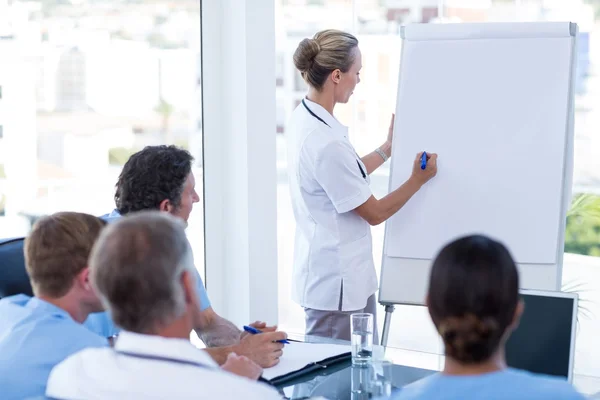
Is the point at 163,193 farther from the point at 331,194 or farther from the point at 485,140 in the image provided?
the point at 485,140

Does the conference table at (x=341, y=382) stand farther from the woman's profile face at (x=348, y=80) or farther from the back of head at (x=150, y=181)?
the woman's profile face at (x=348, y=80)

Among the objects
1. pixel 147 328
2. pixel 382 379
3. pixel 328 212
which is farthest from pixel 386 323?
pixel 147 328

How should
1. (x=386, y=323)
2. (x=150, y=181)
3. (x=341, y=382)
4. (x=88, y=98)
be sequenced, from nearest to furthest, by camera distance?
(x=341, y=382), (x=150, y=181), (x=386, y=323), (x=88, y=98)

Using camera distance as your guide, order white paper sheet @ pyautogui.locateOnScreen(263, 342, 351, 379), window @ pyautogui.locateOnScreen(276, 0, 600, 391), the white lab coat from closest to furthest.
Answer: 1. white paper sheet @ pyautogui.locateOnScreen(263, 342, 351, 379)
2. the white lab coat
3. window @ pyautogui.locateOnScreen(276, 0, 600, 391)

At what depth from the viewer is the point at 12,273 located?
2127 mm

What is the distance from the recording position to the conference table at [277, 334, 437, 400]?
1.85 meters

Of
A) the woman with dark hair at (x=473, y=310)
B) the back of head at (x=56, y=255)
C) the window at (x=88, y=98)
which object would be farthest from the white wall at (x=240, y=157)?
the woman with dark hair at (x=473, y=310)

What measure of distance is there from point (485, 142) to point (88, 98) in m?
1.79

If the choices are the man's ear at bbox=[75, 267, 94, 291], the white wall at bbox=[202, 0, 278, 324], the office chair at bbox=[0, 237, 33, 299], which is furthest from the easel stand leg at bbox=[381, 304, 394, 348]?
the man's ear at bbox=[75, 267, 94, 291]

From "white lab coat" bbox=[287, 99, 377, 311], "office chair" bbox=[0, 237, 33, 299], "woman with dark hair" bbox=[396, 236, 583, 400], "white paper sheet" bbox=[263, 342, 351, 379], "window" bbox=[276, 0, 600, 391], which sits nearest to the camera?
"woman with dark hair" bbox=[396, 236, 583, 400]

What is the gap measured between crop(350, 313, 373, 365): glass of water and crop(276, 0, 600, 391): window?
78.1 inches

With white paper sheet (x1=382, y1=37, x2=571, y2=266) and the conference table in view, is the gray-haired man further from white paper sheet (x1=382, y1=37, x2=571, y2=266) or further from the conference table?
white paper sheet (x1=382, y1=37, x2=571, y2=266)

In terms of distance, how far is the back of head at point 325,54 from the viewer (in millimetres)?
2709

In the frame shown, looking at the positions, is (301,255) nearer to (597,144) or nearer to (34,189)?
(34,189)
